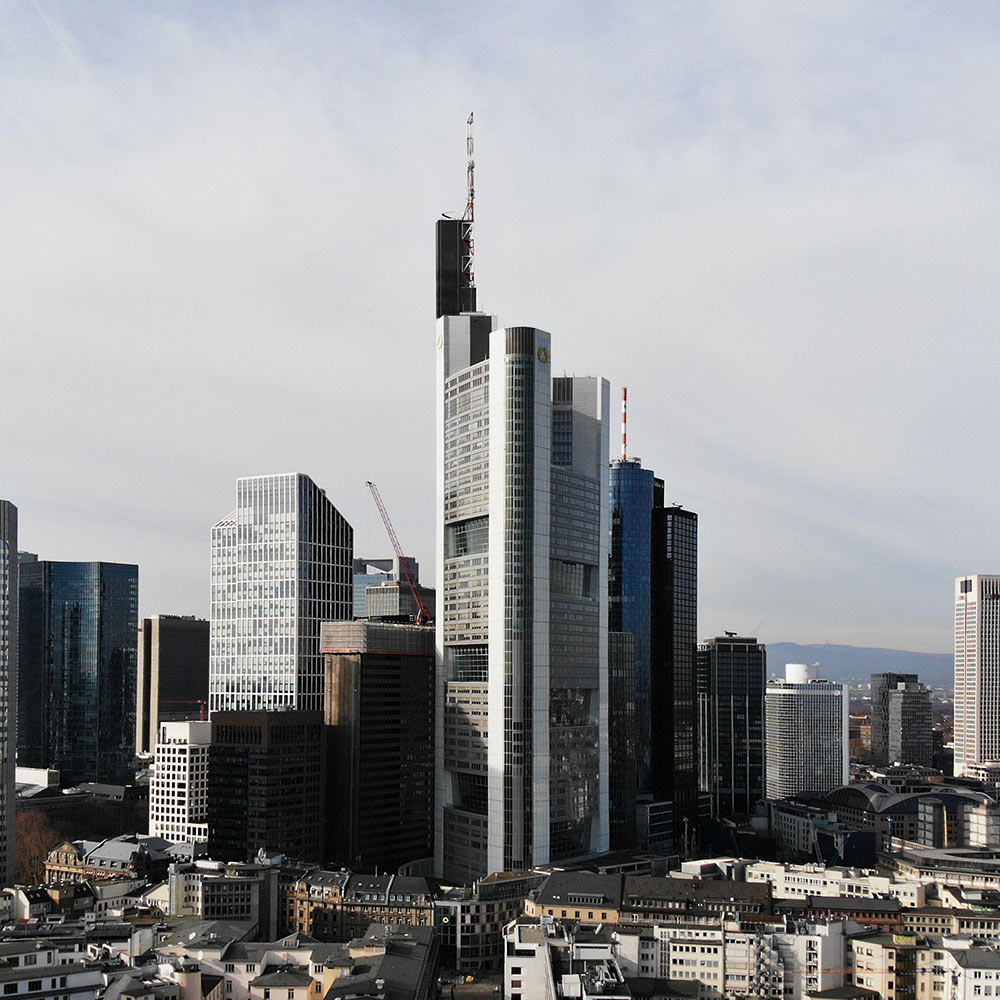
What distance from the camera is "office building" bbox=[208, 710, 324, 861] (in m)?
154

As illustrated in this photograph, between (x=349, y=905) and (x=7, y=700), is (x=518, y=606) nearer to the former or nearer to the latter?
(x=349, y=905)

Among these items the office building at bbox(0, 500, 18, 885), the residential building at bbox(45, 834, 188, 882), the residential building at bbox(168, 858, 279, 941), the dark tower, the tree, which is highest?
the dark tower

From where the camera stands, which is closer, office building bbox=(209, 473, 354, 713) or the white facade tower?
the white facade tower

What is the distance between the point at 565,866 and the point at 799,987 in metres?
46.0

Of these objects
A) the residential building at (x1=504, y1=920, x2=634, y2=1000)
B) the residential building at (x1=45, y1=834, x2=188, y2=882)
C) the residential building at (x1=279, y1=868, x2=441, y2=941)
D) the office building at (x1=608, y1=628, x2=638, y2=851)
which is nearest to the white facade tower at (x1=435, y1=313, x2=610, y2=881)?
the office building at (x1=608, y1=628, x2=638, y2=851)

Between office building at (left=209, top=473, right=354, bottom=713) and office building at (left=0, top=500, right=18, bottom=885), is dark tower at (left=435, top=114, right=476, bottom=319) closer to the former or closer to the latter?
office building at (left=209, top=473, right=354, bottom=713)

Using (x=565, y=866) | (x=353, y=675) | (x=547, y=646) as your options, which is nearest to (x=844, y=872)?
(x=565, y=866)

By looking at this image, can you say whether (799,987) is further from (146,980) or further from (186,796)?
(186,796)

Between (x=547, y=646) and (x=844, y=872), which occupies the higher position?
(x=547, y=646)

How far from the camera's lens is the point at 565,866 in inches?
5866

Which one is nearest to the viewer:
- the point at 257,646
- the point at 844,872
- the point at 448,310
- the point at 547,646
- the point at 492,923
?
the point at 492,923

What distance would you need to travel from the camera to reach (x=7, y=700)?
500 feet

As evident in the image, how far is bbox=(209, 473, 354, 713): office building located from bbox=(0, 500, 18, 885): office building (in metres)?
42.9

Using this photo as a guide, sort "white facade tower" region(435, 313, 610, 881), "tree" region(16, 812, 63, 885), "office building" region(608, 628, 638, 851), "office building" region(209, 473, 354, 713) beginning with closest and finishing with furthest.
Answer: "white facade tower" region(435, 313, 610, 881) < "tree" region(16, 812, 63, 885) < "office building" region(608, 628, 638, 851) < "office building" region(209, 473, 354, 713)
